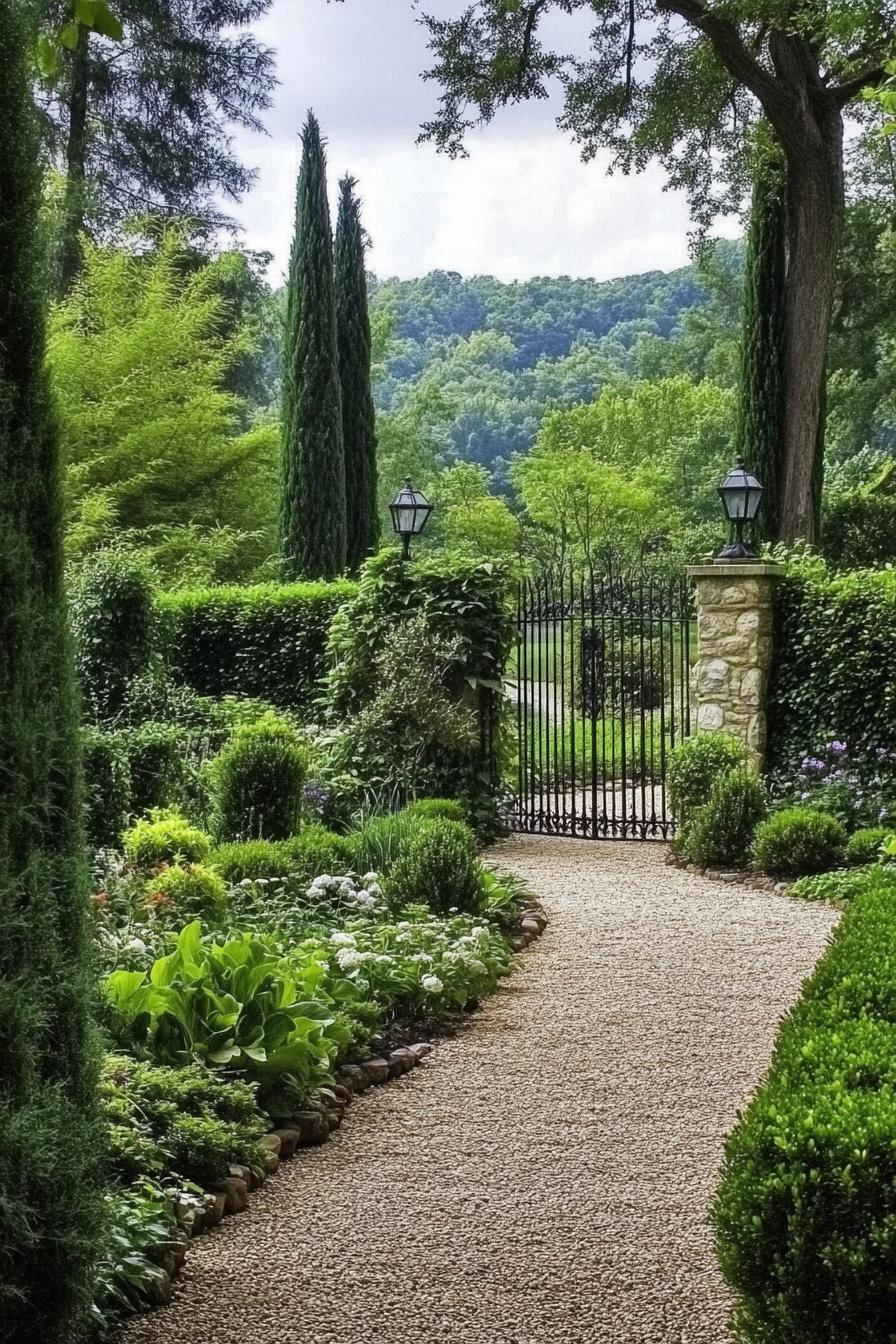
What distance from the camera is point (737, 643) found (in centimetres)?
900

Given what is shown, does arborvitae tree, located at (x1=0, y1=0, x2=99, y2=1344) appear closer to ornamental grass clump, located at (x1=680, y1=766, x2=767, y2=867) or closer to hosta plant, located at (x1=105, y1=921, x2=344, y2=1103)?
hosta plant, located at (x1=105, y1=921, x2=344, y2=1103)

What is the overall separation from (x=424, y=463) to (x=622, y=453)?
6.13 m

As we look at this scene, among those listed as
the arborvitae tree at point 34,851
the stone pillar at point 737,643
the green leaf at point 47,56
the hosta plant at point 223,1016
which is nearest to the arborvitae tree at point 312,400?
the stone pillar at point 737,643

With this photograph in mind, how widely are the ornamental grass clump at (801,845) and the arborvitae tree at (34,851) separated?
578cm

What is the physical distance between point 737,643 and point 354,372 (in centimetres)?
892

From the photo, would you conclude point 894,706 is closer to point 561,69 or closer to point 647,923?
point 647,923

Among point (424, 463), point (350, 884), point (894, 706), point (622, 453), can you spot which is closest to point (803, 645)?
point (894, 706)

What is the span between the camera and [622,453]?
79.7 ft

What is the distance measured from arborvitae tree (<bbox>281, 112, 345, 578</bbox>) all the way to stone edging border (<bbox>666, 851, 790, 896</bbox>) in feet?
26.1

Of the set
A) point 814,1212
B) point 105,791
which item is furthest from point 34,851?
point 105,791

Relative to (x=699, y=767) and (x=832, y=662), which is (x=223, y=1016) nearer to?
(x=699, y=767)

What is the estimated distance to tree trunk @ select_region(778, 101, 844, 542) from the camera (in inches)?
529

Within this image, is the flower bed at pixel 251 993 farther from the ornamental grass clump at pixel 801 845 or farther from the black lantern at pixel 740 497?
the black lantern at pixel 740 497

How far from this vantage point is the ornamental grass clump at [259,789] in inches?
289
